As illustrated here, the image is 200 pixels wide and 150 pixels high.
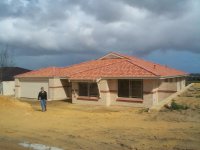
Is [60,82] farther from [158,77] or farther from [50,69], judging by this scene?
[158,77]

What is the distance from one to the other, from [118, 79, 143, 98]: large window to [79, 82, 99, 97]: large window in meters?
2.04

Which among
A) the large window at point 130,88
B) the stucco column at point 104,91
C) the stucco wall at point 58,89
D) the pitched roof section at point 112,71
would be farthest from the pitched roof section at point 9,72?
the large window at point 130,88

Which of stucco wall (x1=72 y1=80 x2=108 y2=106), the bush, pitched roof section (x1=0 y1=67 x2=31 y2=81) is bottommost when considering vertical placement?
the bush

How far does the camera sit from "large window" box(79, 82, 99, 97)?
28.5m

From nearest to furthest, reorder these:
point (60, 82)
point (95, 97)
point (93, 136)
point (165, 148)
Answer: point (165, 148) < point (93, 136) < point (95, 97) < point (60, 82)

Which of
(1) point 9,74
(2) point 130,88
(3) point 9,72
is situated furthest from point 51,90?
(3) point 9,72

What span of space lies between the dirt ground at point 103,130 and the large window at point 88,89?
6.61m

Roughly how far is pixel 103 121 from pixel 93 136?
4321 millimetres

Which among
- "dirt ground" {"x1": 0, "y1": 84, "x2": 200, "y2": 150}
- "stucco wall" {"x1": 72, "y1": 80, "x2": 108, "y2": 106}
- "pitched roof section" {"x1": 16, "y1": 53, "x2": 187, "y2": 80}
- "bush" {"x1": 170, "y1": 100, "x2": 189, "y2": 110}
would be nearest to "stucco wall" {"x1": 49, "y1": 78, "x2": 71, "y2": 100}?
"pitched roof section" {"x1": 16, "y1": 53, "x2": 187, "y2": 80}

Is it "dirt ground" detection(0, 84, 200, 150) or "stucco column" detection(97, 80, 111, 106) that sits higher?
"stucco column" detection(97, 80, 111, 106)

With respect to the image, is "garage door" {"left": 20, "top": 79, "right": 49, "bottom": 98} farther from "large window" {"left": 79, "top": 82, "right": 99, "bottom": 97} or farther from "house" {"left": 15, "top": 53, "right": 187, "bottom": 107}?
"large window" {"left": 79, "top": 82, "right": 99, "bottom": 97}

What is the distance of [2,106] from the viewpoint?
24.5m

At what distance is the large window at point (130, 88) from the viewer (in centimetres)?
2666

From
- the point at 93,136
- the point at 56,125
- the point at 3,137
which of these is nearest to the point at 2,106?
the point at 56,125
